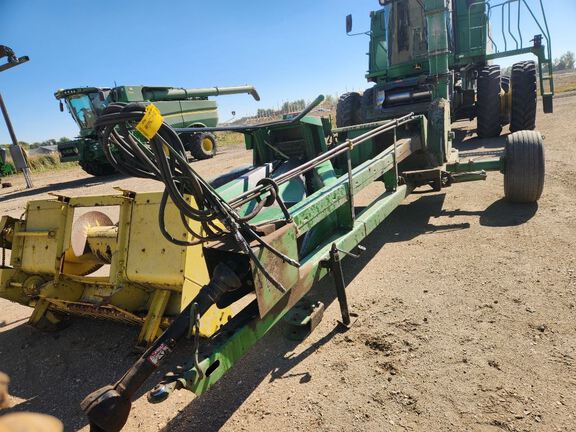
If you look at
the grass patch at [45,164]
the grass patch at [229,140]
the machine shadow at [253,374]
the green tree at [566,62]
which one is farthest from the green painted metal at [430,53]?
the green tree at [566,62]

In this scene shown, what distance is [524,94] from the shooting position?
8695 millimetres

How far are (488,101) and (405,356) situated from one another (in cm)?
808

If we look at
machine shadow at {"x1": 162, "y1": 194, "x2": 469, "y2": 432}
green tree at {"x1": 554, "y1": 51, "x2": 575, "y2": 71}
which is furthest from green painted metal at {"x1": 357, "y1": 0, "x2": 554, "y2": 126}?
green tree at {"x1": 554, "y1": 51, "x2": 575, "y2": 71}

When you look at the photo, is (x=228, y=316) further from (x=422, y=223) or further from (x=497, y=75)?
(x=497, y=75)

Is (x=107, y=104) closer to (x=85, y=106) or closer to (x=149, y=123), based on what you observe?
(x=85, y=106)

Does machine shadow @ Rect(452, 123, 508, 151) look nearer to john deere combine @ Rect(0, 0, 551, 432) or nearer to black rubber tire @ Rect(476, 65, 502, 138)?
black rubber tire @ Rect(476, 65, 502, 138)

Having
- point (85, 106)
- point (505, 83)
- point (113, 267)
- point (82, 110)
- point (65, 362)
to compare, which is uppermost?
point (85, 106)

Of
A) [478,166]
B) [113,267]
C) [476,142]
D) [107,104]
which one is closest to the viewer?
[113,267]

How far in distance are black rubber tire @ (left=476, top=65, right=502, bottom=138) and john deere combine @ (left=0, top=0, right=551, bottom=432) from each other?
14.2 ft

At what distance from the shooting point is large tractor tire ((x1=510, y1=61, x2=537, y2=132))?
340 inches

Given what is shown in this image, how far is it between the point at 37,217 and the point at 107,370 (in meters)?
1.70

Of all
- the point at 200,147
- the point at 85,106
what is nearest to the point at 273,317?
the point at 200,147

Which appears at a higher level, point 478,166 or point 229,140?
point 229,140

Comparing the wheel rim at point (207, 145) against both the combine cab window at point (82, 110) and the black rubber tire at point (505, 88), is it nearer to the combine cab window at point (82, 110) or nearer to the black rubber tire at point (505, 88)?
the combine cab window at point (82, 110)
